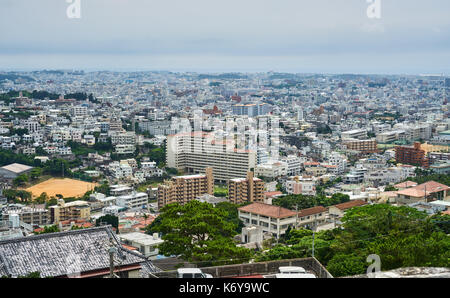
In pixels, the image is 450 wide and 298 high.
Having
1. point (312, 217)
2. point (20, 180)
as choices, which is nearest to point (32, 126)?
point (20, 180)

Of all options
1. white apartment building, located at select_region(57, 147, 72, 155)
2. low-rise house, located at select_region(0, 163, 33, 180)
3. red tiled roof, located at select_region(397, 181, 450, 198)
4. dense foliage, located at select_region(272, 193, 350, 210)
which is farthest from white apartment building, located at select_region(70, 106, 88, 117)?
red tiled roof, located at select_region(397, 181, 450, 198)

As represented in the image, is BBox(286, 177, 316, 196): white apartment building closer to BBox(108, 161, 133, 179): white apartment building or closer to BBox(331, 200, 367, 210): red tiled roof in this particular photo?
BBox(331, 200, 367, 210): red tiled roof

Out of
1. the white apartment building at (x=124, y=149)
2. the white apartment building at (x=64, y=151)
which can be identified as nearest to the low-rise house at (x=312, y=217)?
the white apartment building at (x=124, y=149)

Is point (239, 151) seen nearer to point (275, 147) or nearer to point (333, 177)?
point (333, 177)

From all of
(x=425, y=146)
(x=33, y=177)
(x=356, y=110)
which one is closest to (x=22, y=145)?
(x=33, y=177)

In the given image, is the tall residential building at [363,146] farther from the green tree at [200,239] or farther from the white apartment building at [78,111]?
the green tree at [200,239]

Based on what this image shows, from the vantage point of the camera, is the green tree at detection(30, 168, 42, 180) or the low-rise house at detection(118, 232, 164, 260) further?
the green tree at detection(30, 168, 42, 180)
